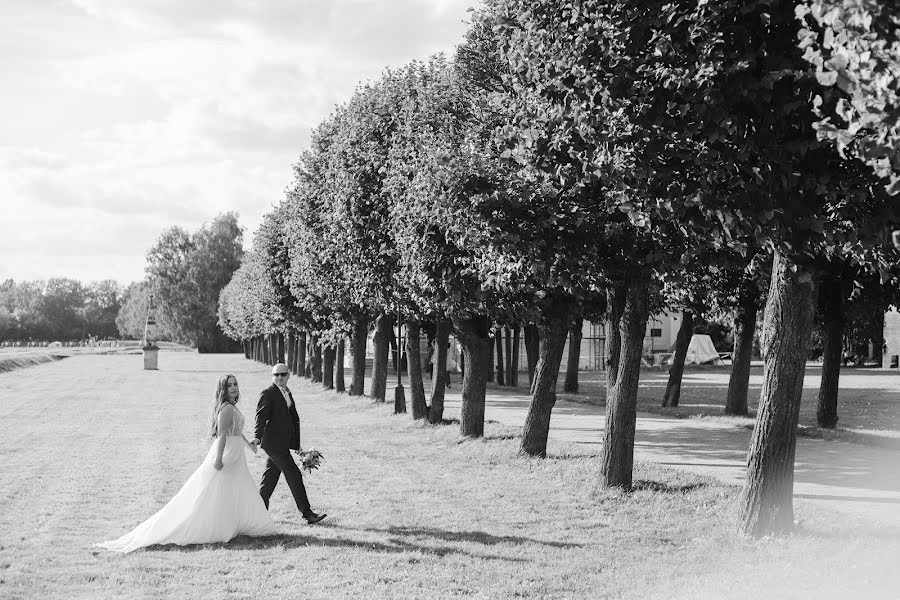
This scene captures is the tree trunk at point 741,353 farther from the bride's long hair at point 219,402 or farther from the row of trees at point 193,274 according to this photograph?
the row of trees at point 193,274

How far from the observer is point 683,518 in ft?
40.5

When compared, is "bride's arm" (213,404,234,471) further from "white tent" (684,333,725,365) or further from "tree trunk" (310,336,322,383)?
"white tent" (684,333,725,365)

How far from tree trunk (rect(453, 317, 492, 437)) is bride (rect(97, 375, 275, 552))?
1016 centimetres

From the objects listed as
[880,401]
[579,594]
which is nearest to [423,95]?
[579,594]

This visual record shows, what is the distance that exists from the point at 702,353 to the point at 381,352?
48.2 meters

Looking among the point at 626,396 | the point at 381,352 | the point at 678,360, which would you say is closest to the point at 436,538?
the point at 626,396

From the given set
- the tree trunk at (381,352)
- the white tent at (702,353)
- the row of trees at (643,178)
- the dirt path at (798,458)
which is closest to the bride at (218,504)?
the row of trees at (643,178)

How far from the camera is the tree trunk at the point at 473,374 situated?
21.8 metres

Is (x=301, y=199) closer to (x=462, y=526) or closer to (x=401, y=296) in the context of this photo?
(x=401, y=296)

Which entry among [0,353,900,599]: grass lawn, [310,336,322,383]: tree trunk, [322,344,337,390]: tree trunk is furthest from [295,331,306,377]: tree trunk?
[0,353,900,599]: grass lawn

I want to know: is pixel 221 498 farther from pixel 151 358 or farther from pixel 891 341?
pixel 151 358

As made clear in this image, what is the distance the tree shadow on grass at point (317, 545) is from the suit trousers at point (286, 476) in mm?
672

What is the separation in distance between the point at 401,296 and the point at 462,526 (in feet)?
41.4

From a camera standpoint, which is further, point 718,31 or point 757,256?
point 757,256
